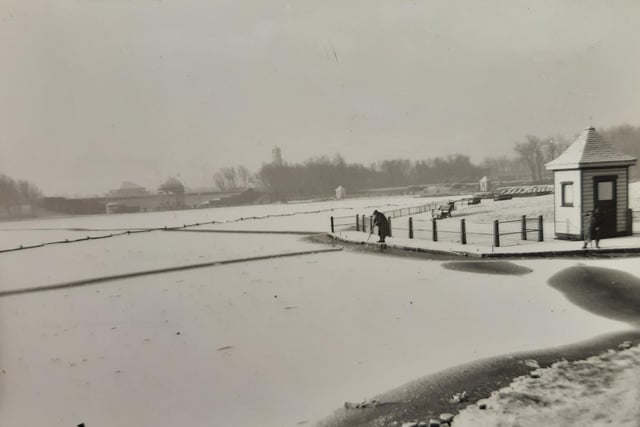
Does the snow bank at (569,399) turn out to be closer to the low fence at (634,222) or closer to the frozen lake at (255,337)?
the frozen lake at (255,337)

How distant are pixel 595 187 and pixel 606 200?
62 centimetres

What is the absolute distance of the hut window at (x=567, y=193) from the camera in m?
15.3

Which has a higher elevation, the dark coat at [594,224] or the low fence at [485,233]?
the dark coat at [594,224]

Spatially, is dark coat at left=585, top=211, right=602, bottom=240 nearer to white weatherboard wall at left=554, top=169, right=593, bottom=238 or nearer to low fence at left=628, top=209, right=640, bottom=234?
white weatherboard wall at left=554, top=169, right=593, bottom=238

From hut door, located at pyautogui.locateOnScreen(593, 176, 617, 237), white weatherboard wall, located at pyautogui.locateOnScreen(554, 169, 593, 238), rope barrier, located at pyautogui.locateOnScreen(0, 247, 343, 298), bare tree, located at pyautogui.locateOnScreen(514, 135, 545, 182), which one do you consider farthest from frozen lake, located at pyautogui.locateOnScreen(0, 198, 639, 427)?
bare tree, located at pyautogui.locateOnScreen(514, 135, 545, 182)

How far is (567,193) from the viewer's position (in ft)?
50.6

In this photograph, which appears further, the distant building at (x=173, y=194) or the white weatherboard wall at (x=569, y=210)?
the distant building at (x=173, y=194)

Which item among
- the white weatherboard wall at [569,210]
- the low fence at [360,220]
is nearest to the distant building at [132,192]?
the low fence at [360,220]

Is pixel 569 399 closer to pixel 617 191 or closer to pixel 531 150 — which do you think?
pixel 617 191

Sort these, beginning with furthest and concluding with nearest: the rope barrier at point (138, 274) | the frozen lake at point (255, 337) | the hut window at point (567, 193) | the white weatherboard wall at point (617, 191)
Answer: the hut window at point (567, 193) → the white weatherboard wall at point (617, 191) → the rope barrier at point (138, 274) → the frozen lake at point (255, 337)

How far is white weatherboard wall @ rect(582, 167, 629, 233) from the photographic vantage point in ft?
48.5

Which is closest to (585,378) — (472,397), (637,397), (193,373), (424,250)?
(637,397)

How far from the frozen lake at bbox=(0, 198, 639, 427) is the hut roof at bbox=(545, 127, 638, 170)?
447 centimetres

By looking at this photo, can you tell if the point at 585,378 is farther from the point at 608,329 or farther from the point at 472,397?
the point at 608,329
